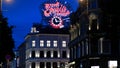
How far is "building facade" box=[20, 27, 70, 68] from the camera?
126375 millimetres

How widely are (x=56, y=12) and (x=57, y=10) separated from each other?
39.1 inches

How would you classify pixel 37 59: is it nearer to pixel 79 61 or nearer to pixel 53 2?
pixel 53 2

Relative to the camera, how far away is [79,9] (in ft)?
270

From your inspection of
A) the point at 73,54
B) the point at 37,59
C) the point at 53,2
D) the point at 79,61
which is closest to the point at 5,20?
the point at 79,61

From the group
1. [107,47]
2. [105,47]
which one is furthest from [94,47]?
[107,47]

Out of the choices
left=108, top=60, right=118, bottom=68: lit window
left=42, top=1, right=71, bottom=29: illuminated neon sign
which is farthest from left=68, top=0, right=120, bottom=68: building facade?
left=42, top=1, right=71, bottom=29: illuminated neon sign

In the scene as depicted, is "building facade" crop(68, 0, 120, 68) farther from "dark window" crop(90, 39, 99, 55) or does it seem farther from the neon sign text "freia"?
the neon sign text "freia"

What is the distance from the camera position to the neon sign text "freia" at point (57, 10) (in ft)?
371

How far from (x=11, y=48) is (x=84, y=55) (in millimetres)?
33202

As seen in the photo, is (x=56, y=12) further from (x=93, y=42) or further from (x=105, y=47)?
(x=105, y=47)

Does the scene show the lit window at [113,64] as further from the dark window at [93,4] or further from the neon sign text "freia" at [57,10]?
the neon sign text "freia" at [57,10]

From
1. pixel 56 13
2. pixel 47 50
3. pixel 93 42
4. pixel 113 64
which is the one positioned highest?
pixel 56 13

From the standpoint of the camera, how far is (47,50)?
4975 inches

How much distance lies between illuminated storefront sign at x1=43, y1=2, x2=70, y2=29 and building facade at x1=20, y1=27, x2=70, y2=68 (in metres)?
12.2
